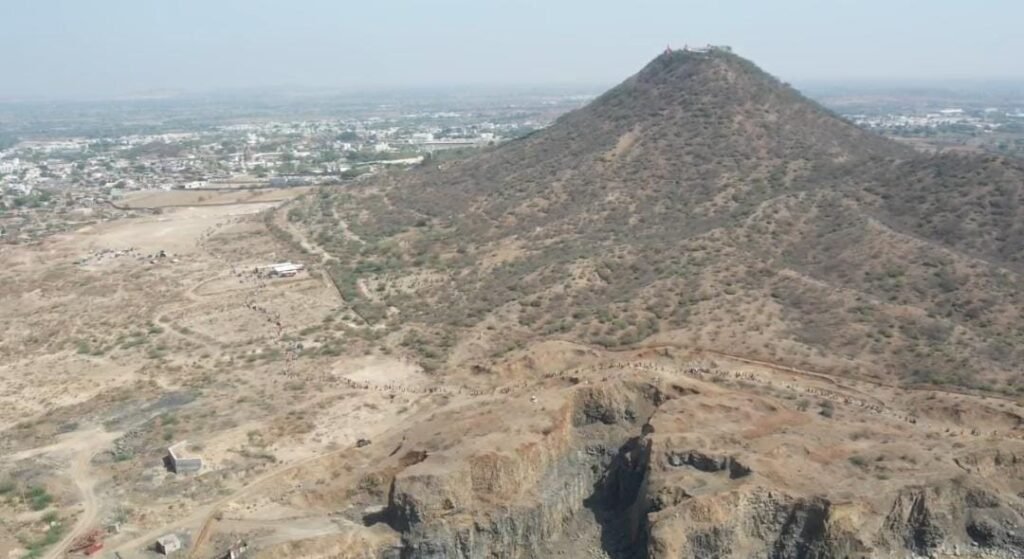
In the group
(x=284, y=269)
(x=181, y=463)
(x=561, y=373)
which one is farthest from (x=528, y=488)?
(x=284, y=269)

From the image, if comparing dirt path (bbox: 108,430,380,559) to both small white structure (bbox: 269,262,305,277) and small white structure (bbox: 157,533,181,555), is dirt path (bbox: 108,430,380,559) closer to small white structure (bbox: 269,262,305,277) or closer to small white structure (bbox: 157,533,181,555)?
small white structure (bbox: 157,533,181,555)

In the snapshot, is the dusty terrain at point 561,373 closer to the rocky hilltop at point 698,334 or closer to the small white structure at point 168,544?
the rocky hilltop at point 698,334

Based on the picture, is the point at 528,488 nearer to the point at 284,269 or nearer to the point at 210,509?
the point at 210,509

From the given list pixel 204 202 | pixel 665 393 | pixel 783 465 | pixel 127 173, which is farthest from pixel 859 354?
pixel 127 173

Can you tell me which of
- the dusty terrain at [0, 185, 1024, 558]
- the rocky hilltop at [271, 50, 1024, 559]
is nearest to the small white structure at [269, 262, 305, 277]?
the rocky hilltop at [271, 50, 1024, 559]

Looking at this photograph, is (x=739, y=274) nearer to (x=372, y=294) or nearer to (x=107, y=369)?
(x=372, y=294)

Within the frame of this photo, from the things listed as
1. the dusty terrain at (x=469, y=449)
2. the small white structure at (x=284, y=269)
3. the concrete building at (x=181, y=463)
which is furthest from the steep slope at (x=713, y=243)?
the concrete building at (x=181, y=463)
